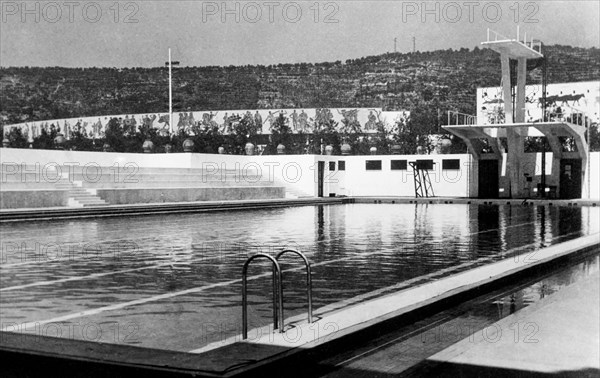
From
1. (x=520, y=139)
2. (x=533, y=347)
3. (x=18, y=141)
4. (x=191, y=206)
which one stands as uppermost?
(x=18, y=141)

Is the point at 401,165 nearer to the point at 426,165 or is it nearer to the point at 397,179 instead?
the point at 397,179

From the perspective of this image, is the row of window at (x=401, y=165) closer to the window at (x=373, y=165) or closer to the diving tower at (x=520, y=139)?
the window at (x=373, y=165)

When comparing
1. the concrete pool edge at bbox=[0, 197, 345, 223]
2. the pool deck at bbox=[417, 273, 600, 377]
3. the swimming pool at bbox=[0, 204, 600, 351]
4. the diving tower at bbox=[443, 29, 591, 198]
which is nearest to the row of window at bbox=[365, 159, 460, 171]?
the diving tower at bbox=[443, 29, 591, 198]

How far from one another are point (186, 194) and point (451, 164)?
16.3m

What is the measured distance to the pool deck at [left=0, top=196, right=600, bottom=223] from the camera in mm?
22672

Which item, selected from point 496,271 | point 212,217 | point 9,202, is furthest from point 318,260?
point 9,202

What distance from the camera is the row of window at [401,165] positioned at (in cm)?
4087

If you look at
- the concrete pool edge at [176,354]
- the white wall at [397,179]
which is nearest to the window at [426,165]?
the white wall at [397,179]

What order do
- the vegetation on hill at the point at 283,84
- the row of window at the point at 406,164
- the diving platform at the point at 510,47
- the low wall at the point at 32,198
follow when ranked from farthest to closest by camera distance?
1. the vegetation on hill at the point at 283,84
2. the row of window at the point at 406,164
3. the diving platform at the point at 510,47
4. the low wall at the point at 32,198

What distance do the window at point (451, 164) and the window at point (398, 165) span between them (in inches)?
90.7

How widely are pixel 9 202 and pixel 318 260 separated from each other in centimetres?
1558

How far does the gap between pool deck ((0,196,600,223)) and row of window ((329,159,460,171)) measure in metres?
4.38

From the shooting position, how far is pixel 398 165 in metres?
42.4

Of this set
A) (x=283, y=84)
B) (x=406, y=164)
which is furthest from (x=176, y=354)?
(x=283, y=84)
